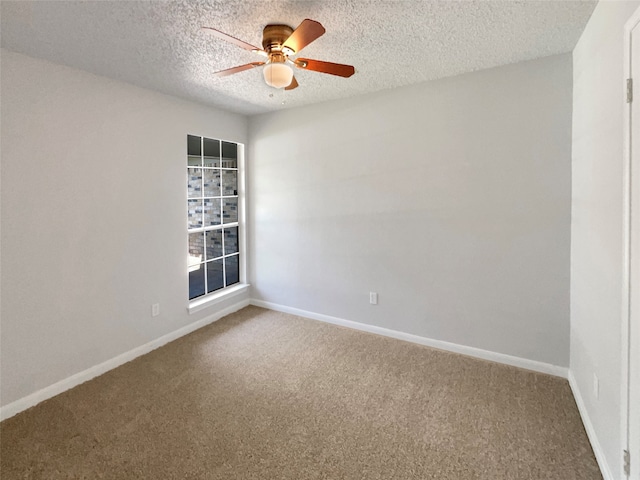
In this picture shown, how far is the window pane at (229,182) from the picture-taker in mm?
4129

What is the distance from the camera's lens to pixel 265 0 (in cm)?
170

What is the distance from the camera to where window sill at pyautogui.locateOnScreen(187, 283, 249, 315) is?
11.8 feet

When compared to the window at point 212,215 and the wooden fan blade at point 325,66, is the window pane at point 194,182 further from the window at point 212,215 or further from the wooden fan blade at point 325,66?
the wooden fan blade at point 325,66

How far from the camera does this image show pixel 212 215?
3.98m

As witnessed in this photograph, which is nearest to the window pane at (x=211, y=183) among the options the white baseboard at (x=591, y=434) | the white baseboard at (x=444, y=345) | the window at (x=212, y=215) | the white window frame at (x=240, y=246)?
the window at (x=212, y=215)

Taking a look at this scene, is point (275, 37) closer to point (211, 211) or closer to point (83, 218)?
point (83, 218)

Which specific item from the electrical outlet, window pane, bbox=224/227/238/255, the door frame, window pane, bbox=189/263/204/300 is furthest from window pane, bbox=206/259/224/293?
the door frame

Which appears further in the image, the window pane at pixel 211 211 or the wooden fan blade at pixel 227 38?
the window pane at pixel 211 211

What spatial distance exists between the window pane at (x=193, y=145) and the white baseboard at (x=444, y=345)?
79.7 inches

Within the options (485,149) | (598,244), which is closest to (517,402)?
(598,244)

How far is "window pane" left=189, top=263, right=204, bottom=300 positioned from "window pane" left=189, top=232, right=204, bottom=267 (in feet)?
0.24

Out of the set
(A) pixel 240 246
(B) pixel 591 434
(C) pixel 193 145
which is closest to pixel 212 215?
(A) pixel 240 246

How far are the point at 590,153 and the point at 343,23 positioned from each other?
5.54ft

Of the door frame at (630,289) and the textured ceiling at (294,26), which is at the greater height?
the textured ceiling at (294,26)
